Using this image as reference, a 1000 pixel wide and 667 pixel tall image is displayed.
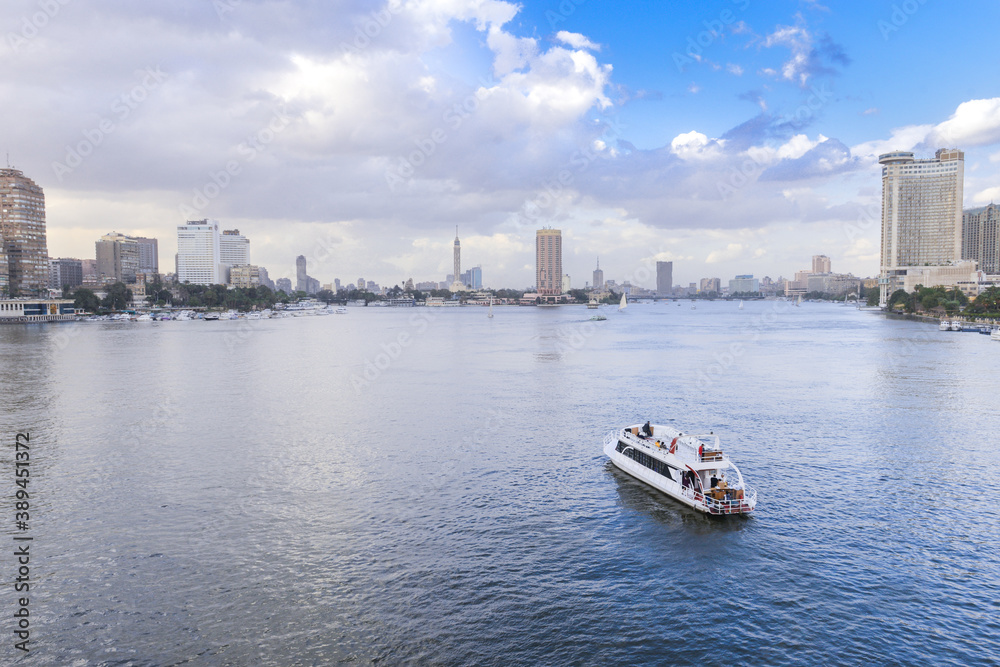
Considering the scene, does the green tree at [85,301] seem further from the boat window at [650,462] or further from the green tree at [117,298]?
the boat window at [650,462]

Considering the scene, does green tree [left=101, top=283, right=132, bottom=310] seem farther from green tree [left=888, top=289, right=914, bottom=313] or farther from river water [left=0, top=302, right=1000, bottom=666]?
green tree [left=888, top=289, right=914, bottom=313]

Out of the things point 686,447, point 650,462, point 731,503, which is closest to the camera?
point 731,503

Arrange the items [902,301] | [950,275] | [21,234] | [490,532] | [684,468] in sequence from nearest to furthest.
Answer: [490,532], [684,468], [902,301], [950,275], [21,234]

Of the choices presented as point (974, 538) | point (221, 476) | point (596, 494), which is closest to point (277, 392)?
point (221, 476)

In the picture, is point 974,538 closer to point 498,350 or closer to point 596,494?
point 596,494

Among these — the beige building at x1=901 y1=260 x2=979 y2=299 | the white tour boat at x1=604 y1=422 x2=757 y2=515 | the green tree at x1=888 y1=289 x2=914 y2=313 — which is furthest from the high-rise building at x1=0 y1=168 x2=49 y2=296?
the beige building at x1=901 y1=260 x2=979 y2=299

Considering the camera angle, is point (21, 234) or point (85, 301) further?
point (21, 234)

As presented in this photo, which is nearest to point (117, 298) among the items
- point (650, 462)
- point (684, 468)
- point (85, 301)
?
point (85, 301)

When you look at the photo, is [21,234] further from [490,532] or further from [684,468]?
[684,468]
